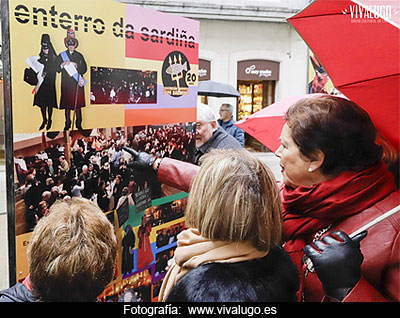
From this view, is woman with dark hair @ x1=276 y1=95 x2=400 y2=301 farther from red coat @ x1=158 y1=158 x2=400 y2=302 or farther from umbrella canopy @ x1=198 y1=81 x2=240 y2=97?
umbrella canopy @ x1=198 y1=81 x2=240 y2=97

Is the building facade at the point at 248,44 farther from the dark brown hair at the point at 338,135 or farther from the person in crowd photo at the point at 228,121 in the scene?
the dark brown hair at the point at 338,135

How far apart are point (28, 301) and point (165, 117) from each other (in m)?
1.24

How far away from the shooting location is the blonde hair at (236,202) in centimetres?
130

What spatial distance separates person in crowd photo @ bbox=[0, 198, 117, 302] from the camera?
1.29 meters

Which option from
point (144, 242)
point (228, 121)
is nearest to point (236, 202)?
point (144, 242)

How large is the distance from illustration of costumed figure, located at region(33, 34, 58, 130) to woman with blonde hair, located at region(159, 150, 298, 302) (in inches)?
28.6

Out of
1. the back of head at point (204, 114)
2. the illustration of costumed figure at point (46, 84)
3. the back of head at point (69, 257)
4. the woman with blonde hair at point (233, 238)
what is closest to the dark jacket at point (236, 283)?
the woman with blonde hair at point (233, 238)

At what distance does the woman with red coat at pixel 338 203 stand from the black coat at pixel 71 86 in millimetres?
908

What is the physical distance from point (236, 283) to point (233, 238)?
14cm

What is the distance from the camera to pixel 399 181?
1.55 meters

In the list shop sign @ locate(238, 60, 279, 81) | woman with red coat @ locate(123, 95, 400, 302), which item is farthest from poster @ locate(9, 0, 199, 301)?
shop sign @ locate(238, 60, 279, 81)
